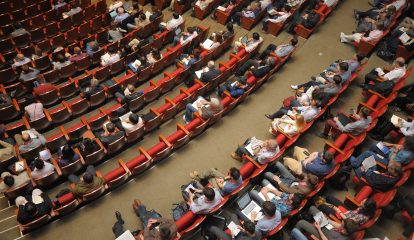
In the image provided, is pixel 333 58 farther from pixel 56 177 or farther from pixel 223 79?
pixel 56 177

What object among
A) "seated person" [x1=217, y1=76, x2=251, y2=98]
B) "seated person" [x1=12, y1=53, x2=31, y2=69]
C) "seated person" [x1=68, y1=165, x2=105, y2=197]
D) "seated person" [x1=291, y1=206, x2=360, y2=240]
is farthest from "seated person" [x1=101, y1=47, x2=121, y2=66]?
"seated person" [x1=291, y1=206, x2=360, y2=240]

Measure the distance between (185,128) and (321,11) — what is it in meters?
3.42

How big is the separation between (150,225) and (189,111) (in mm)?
1721

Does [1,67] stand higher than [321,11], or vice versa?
[1,67]

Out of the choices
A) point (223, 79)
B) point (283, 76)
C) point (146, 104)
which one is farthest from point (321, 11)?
point (146, 104)

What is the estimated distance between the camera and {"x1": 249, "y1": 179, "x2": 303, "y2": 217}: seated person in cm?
353

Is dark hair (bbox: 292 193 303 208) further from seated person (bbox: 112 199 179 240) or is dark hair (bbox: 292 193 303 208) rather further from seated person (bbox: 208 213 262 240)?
seated person (bbox: 112 199 179 240)

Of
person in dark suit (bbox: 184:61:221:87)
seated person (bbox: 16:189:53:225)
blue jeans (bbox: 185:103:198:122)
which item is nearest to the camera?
seated person (bbox: 16:189:53:225)

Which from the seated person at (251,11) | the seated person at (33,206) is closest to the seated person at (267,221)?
the seated person at (33,206)

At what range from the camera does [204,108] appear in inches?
177

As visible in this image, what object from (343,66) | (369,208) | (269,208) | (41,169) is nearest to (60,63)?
(41,169)

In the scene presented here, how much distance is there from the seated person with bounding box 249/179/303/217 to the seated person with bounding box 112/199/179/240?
94 cm

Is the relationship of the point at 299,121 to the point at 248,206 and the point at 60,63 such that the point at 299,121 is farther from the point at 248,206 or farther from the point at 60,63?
the point at 60,63

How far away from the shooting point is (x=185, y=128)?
14.3ft
